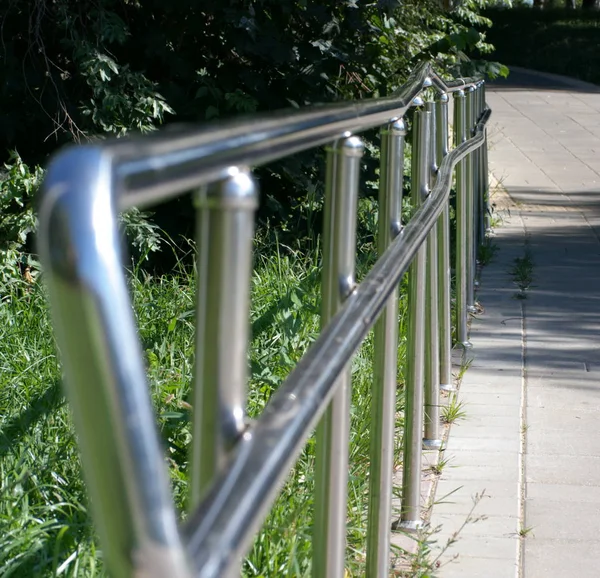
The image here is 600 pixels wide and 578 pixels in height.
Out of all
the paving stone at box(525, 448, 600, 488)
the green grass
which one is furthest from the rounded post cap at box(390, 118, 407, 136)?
the paving stone at box(525, 448, 600, 488)

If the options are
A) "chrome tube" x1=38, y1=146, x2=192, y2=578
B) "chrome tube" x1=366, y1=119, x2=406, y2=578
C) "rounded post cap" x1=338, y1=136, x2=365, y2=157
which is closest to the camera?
"chrome tube" x1=38, y1=146, x2=192, y2=578

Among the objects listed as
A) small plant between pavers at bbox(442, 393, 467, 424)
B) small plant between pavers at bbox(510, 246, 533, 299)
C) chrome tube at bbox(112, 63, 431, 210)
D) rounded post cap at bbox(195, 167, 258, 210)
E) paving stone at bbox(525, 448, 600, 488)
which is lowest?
small plant between pavers at bbox(510, 246, 533, 299)

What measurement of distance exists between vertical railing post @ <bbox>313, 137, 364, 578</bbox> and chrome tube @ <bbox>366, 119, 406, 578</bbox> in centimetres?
46

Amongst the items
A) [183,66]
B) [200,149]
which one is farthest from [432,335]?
[183,66]

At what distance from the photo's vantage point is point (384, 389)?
90.1 inches

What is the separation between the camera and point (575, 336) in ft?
16.4

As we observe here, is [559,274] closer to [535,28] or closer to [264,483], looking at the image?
[264,483]

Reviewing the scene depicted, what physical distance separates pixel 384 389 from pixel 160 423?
0.83 m

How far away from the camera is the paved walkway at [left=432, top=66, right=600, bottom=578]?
2.78m

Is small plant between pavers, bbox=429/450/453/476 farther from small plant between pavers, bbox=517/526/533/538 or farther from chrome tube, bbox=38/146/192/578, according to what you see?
chrome tube, bbox=38/146/192/578

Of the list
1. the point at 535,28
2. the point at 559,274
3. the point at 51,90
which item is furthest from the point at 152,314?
the point at 535,28

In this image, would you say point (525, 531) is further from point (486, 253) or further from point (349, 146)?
point (486, 253)

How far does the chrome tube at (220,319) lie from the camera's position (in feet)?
3.01

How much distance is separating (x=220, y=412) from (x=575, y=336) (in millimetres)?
4279
